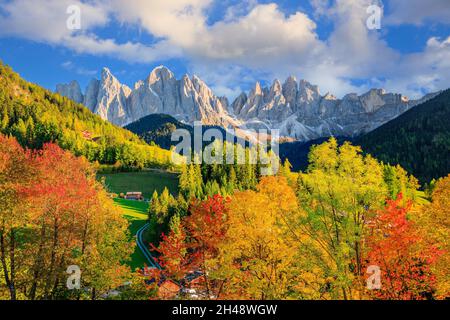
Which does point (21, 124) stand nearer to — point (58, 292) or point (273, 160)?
point (273, 160)

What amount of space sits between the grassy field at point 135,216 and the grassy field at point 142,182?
1270 cm

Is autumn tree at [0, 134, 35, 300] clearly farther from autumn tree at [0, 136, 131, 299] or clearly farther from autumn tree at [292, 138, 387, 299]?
autumn tree at [292, 138, 387, 299]

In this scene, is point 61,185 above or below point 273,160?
below

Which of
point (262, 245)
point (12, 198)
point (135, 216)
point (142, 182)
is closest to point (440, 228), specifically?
point (262, 245)

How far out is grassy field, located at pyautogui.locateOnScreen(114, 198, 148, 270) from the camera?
59556mm

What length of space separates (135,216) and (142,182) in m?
40.8

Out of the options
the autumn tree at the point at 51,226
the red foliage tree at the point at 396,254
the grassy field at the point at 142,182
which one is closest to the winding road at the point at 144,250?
the autumn tree at the point at 51,226

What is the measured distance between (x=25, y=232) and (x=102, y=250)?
601cm

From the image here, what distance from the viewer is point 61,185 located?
22.7m

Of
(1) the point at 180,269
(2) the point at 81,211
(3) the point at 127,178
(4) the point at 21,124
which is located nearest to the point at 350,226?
(1) the point at 180,269

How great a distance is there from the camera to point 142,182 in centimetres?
12200

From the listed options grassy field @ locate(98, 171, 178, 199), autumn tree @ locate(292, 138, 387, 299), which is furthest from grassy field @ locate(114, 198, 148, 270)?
autumn tree @ locate(292, 138, 387, 299)

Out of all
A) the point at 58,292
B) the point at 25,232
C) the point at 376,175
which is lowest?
the point at 58,292
